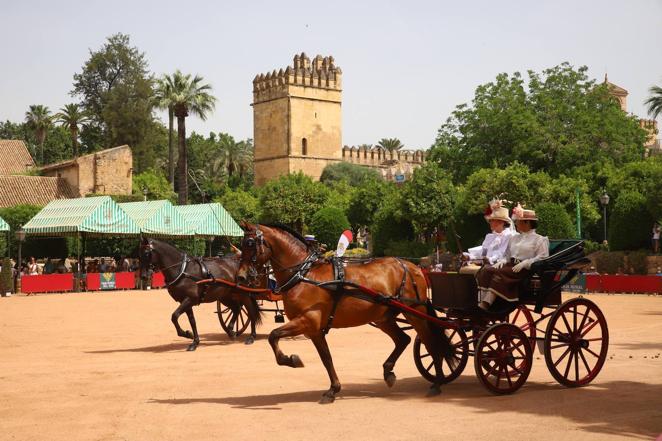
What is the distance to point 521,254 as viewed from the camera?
1023 centimetres

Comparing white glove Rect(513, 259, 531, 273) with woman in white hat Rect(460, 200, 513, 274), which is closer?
white glove Rect(513, 259, 531, 273)

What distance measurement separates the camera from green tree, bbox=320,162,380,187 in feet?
290

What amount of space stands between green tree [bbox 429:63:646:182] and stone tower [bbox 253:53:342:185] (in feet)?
106

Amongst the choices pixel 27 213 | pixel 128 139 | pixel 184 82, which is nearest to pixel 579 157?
pixel 184 82

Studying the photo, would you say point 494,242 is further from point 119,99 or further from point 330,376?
point 119,99

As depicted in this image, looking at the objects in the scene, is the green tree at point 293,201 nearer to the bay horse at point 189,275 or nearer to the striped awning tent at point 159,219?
the striped awning tent at point 159,219

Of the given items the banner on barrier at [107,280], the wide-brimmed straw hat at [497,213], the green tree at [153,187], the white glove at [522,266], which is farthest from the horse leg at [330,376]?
the green tree at [153,187]

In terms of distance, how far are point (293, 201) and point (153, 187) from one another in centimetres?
1138

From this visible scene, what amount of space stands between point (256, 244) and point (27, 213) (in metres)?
39.3

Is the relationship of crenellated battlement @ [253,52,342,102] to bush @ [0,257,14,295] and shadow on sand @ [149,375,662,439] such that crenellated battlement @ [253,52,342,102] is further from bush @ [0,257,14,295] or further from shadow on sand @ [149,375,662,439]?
shadow on sand @ [149,375,662,439]

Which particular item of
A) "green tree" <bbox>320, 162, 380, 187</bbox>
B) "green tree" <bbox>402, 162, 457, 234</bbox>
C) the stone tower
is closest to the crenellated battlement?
the stone tower

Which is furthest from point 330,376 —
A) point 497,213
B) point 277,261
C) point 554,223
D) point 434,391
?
point 554,223

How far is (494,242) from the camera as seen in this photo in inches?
420

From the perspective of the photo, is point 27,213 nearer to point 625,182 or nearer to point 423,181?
point 423,181
